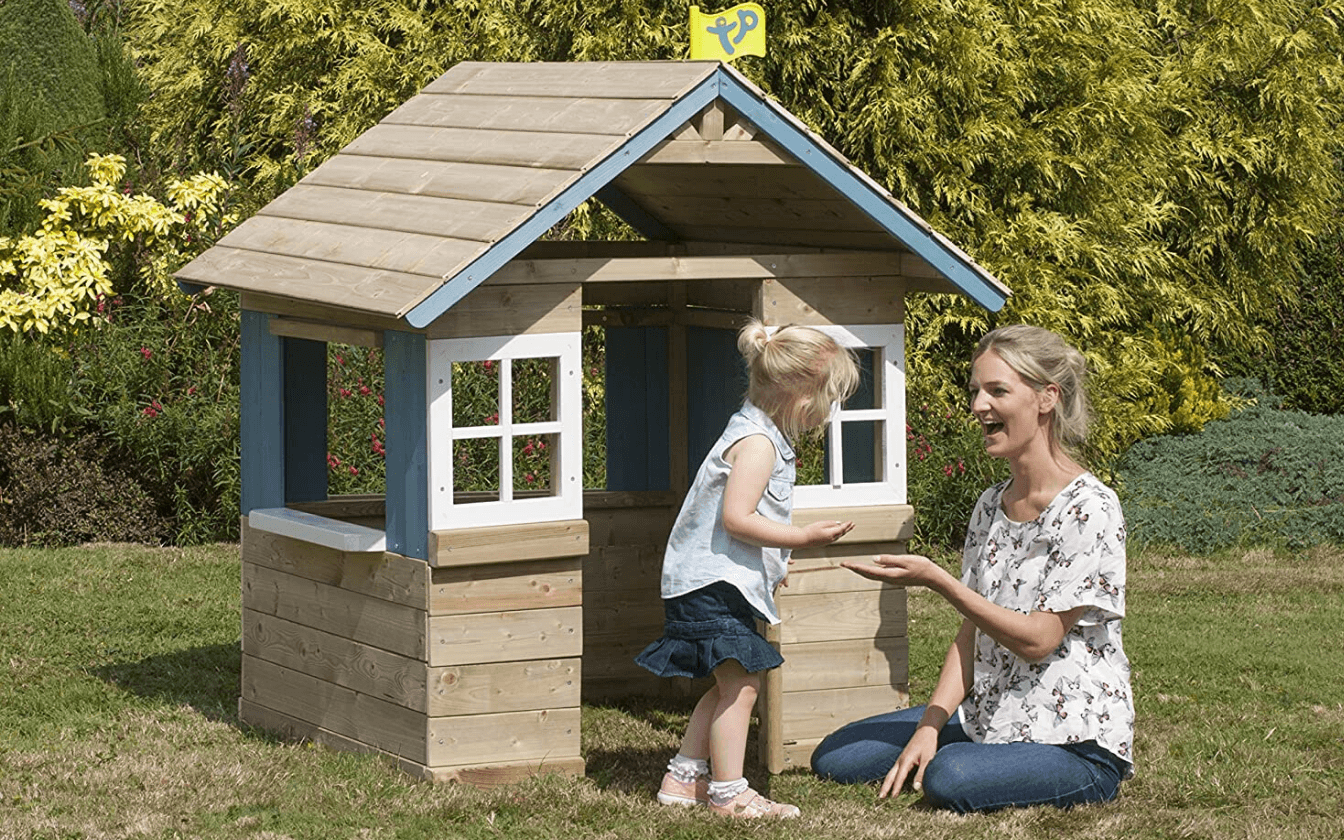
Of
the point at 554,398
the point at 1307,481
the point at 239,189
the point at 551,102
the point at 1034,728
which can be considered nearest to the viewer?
A: the point at 1034,728

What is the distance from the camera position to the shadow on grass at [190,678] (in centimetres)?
752

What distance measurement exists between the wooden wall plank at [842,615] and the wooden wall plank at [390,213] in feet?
5.58

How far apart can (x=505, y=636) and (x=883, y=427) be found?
1615 millimetres

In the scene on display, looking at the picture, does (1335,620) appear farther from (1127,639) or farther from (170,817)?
(170,817)

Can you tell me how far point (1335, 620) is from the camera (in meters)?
9.62

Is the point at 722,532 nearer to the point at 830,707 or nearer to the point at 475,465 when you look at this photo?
the point at 830,707

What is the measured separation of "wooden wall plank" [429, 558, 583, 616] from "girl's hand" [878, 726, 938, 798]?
121 cm

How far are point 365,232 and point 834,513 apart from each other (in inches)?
76.4

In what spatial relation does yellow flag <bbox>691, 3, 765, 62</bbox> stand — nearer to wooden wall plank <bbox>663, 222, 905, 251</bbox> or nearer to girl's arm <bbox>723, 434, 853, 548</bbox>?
wooden wall plank <bbox>663, 222, 905, 251</bbox>

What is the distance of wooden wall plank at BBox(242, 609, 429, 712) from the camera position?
6.18 m

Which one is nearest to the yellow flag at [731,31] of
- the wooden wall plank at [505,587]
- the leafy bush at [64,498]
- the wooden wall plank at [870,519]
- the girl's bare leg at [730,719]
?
the wooden wall plank at [870,519]

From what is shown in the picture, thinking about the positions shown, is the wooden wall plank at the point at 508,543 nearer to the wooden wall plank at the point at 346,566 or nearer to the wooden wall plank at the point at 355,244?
the wooden wall plank at the point at 346,566

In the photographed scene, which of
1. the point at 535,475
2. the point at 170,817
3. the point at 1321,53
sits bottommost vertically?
the point at 170,817

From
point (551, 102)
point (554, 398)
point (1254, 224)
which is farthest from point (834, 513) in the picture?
point (1254, 224)
